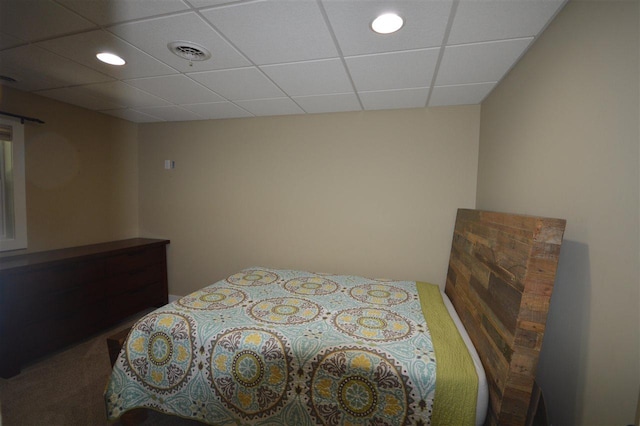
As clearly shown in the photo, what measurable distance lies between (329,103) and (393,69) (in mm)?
827

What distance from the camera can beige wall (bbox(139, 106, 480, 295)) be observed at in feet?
8.37

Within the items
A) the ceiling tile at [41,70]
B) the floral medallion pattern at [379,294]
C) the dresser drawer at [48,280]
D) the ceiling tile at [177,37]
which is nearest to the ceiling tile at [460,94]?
the ceiling tile at [177,37]

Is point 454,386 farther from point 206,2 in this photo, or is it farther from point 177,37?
point 177,37

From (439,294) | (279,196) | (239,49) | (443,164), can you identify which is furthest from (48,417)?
(443,164)

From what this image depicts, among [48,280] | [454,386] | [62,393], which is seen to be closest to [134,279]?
[48,280]

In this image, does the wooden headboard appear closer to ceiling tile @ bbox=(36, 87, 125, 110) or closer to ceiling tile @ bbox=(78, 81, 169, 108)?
ceiling tile @ bbox=(78, 81, 169, 108)

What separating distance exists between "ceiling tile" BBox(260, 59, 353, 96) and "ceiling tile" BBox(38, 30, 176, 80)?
818 mm

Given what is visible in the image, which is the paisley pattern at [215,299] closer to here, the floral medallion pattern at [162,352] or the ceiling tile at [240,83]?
the floral medallion pattern at [162,352]

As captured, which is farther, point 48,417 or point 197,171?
point 197,171

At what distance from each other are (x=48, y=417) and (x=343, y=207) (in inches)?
107

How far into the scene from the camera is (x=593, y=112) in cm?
105

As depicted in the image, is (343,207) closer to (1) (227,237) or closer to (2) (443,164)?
(2) (443,164)

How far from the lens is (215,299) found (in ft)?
6.23

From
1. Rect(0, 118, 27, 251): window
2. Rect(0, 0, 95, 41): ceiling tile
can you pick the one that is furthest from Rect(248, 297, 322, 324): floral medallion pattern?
Rect(0, 118, 27, 251): window
